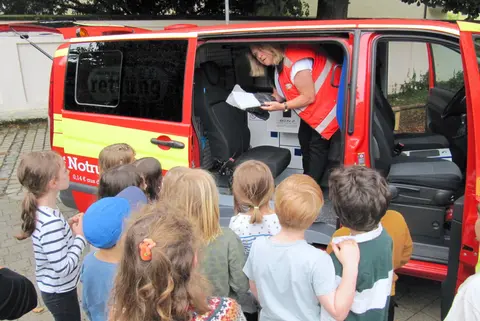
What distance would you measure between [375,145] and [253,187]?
1.33 metres

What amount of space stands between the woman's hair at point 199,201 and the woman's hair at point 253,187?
0.88ft

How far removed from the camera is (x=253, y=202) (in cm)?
213

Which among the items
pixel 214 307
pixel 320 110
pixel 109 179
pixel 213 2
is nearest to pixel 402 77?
pixel 213 2

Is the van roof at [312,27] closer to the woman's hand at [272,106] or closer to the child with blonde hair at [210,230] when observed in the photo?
the woman's hand at [272,106]

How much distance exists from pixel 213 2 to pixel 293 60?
386 inches

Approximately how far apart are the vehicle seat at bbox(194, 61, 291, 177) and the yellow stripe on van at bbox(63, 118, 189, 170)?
559mm

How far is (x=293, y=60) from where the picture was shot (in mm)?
3227

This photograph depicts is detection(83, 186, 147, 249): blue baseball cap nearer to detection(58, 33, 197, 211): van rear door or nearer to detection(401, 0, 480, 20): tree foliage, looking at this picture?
detection(58, 33, 197, 211): van rear door

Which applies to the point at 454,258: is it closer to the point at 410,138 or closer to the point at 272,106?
the point at 272,106

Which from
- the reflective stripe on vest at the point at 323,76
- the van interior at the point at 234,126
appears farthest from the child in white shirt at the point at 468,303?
the reflective stripe on vest at the point at 323,76

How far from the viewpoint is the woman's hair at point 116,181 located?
225 cm

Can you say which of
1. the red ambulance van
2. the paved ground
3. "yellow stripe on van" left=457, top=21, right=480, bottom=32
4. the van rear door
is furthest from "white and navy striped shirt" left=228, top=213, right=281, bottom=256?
"yellow stripe on van" left=457, top=21, right=480, bottom=32

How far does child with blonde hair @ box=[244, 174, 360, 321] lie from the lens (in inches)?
64.8

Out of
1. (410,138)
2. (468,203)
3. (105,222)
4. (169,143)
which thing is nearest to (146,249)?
(105,222)
